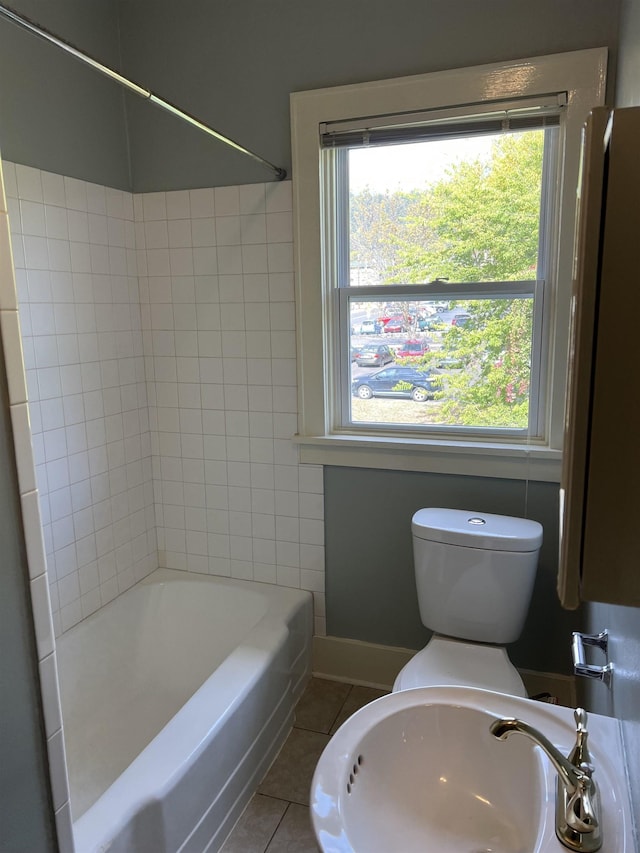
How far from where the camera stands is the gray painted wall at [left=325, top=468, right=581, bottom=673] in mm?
2154

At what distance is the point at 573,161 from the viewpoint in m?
1.89

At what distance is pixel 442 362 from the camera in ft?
7.35

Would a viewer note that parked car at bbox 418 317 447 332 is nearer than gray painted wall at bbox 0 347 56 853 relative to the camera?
No

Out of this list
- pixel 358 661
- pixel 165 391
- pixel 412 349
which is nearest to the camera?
pixel 412 349

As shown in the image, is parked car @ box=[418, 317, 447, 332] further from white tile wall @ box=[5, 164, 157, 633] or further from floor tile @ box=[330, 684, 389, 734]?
floor tile @ box=[330, 684, 389, 734]

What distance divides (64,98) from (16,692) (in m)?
2.00

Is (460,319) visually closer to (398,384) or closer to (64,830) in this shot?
(398,384)

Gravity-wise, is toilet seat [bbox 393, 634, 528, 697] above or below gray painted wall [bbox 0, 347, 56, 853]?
below

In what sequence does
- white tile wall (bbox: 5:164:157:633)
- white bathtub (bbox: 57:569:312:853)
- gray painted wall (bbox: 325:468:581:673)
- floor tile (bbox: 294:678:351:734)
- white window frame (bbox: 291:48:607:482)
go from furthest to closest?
floor tile (bbox: 294:678:351:734) < gray painted wall (bbox: 325:468:581:673) < white tile wall (bbox: 5:164:157:633) < white window frame (bbox: 291:48:607:482) < white bathtub (bbox: 57:569:312:853)

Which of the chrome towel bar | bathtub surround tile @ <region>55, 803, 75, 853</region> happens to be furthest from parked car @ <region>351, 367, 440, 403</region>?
bathtub surround tile @ <region>55, 803, 75, 853</region>

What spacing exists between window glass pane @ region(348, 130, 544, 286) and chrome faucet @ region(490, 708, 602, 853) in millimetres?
1596

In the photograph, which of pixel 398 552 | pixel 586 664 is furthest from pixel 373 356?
pixel 586 664

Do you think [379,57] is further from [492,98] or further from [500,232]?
[500,232]

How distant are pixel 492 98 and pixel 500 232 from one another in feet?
1.37
